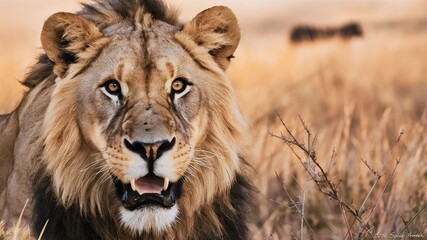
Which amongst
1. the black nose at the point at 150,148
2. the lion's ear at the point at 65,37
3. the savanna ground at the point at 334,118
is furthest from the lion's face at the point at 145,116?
the savanna ground at the point at 334,118

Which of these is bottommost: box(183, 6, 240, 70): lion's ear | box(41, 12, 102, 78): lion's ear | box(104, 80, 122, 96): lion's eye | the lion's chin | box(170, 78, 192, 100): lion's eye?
the lion's chin

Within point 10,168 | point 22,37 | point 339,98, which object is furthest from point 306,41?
point 10,168

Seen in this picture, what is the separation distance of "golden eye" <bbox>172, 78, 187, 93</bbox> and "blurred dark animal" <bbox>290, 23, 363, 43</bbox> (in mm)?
9850

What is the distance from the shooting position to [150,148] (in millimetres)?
4809

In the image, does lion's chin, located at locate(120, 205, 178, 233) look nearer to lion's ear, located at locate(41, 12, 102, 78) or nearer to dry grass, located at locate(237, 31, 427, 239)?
dry grass, located at locate(237, 31, 427, 239)

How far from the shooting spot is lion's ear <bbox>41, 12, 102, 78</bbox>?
213 inches

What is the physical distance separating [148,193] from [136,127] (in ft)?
1.06

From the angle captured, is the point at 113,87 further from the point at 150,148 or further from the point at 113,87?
the point at 150,148

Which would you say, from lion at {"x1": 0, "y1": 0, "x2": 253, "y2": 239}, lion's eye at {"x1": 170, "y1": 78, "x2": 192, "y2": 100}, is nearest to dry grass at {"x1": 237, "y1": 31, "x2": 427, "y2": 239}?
lion at {"x1": 0, "y1": 0, "x2": 253, "y2": 239}

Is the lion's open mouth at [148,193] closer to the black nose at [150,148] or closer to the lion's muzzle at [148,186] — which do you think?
the lion's muzzle at [148,186]

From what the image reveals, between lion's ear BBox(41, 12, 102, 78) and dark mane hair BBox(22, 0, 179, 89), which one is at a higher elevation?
dark mane hair BBox(22, 0, 179, 89)

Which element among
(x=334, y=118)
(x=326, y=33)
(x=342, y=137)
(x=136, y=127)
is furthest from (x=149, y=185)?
(x=326, y=33)

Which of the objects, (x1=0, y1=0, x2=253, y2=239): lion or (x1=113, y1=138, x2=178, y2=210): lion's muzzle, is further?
(x1=0, y1=0, x2=253, y2=239): lion

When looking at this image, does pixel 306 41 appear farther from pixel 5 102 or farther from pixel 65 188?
pixel 65 188
